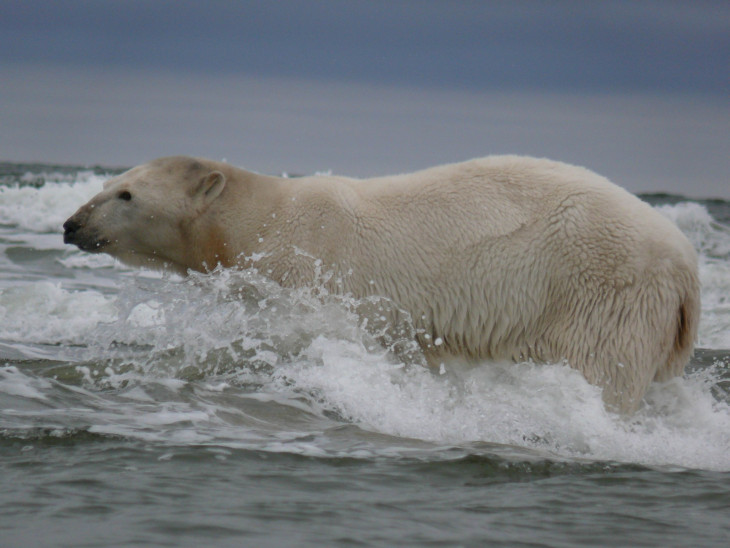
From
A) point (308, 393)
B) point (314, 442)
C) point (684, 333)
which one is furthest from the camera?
point (308, 393)

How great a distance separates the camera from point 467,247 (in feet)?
16.9

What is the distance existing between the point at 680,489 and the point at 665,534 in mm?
606

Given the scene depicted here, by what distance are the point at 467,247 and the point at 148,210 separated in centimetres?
186

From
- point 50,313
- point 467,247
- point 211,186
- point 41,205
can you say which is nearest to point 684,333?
point 467,247

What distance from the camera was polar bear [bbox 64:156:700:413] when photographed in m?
4.86

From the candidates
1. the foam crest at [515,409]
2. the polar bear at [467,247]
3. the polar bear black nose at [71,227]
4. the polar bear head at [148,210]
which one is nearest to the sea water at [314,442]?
the foam crest at [515,409]

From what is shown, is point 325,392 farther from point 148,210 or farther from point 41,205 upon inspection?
point 41,205

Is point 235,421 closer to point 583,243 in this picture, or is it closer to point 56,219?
point 583,243

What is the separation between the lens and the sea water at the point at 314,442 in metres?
3.11

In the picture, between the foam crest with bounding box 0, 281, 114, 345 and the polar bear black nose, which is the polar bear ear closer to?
the polar bear black nose

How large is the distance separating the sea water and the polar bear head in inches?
13.4

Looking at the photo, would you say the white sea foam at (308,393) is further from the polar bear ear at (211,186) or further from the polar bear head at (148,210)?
the polar bear ear at (211,186)

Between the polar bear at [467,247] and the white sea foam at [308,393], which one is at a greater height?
the polar bear at [467,247]

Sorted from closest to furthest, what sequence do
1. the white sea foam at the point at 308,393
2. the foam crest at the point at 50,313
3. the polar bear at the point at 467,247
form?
the white sea foam at the point at 308,393, the polar bear at the point at 467,247, the foam crest at the point at 50,313
